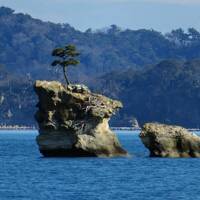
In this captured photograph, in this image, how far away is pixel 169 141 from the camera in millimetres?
82375

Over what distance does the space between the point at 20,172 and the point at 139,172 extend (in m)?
8.08

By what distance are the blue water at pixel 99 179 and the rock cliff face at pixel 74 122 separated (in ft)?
3.24

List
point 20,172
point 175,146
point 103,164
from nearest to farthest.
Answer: point 20,172, point 103,164, point 175,146

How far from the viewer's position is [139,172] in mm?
73500

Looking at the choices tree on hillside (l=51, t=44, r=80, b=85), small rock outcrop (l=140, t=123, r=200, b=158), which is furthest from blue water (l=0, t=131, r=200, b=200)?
tree on hillside (l=51, t=44, r=80, b=85)

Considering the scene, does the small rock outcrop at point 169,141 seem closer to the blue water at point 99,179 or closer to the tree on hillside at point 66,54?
the blue water at point 99,179

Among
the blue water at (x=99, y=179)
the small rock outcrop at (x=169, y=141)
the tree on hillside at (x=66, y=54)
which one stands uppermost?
the tree on hillside at (x=66, y=54)

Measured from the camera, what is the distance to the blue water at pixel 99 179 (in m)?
57.6

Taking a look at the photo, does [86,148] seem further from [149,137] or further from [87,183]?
[87,183]

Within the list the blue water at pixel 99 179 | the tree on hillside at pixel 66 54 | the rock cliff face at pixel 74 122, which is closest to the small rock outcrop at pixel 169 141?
the blue water at pixel 99 179

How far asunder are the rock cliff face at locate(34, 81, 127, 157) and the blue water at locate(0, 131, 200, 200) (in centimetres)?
99

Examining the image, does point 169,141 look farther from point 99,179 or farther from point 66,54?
point 99,179

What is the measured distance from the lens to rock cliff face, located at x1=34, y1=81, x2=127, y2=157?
81.7m

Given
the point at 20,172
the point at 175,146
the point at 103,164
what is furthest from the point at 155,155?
the point at 20,172
